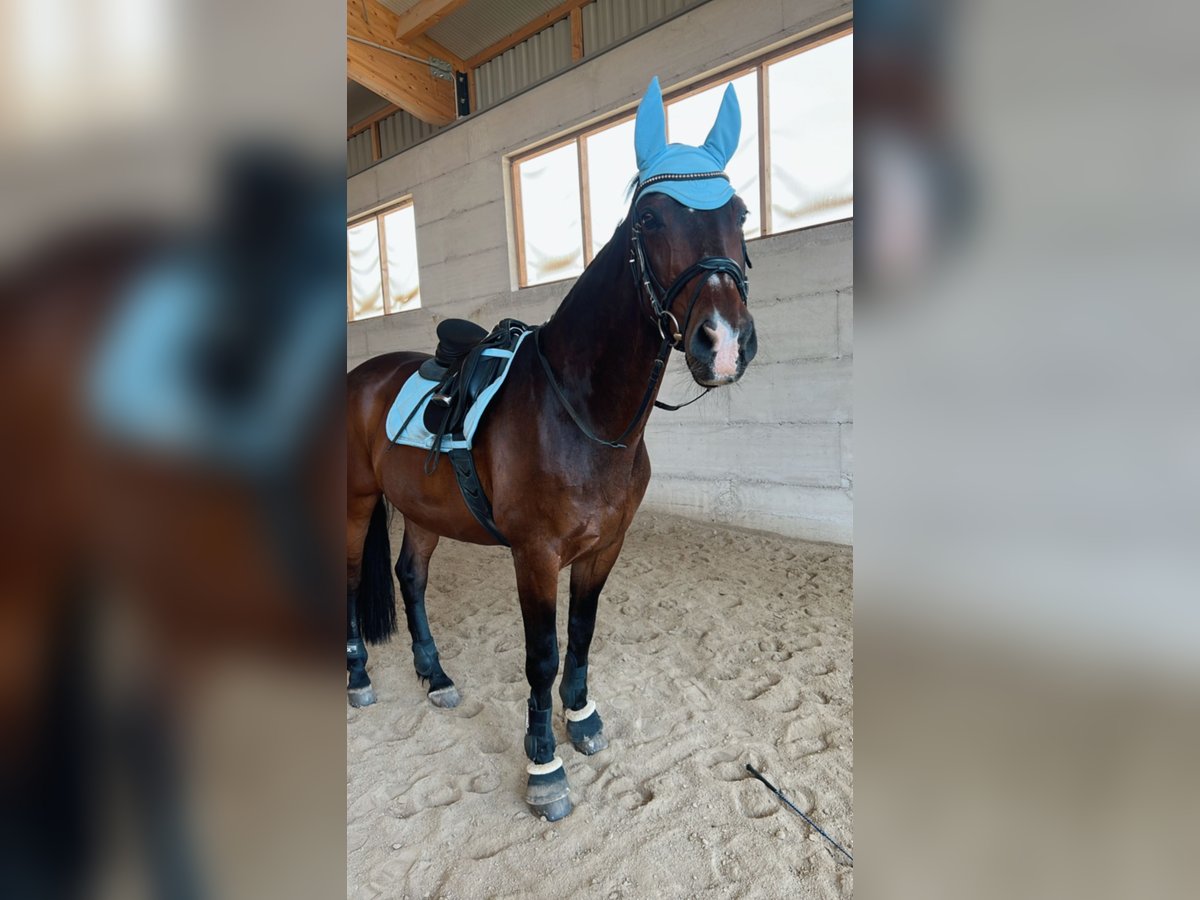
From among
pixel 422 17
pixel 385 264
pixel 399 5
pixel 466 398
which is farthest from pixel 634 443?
pixel 385 264

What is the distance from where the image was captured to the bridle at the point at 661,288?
3.92 ft

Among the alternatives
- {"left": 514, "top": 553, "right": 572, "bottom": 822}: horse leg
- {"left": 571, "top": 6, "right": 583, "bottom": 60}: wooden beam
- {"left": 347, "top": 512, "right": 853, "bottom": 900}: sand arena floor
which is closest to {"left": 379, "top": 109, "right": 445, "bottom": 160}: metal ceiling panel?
{"left": 571, "top": 6, "right": 583, "bottom": 60}: wooden beam

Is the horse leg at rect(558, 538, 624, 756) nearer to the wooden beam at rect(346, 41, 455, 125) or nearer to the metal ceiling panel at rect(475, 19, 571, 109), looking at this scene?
the metal ceiling panel at rect(475, 19, 571, 109)

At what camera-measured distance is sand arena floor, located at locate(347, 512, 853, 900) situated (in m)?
1.26

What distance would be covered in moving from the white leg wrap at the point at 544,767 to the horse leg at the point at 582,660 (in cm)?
20

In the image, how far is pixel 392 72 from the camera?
16.2 ft

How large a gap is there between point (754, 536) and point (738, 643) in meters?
1.58

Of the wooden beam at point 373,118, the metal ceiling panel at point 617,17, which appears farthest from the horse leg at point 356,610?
the wooden beam at point 373,118

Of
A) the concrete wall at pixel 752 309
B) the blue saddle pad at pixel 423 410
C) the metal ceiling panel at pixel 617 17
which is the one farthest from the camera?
the metal ceiling panel at pixel 617 17

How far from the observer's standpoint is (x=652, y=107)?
1312 millimetres

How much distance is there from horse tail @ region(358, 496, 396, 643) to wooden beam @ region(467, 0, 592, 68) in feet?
13.5

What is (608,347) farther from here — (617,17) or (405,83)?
(405,83)

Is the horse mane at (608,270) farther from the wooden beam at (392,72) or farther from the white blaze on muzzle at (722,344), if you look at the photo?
the wooden beam at (392,72)

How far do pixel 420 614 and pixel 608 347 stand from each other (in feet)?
4.20
